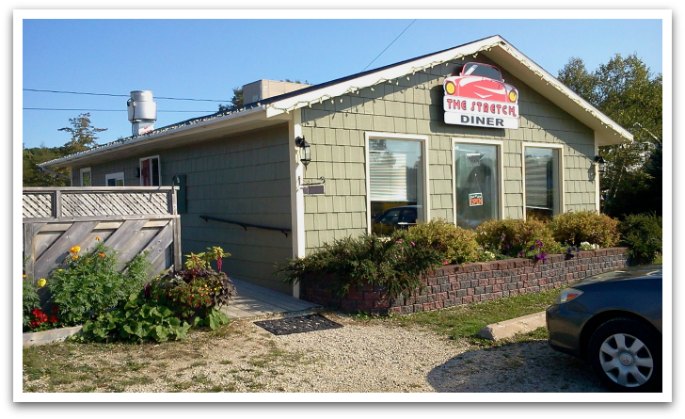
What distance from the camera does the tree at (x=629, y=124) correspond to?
750 inches

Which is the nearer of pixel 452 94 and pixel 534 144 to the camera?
pixel 452 94

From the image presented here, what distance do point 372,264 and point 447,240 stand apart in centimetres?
168

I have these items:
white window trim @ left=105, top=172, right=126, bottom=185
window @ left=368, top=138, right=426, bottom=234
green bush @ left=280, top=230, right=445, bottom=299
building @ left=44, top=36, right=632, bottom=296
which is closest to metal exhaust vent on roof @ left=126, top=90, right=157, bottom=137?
white window trim @ left=105, top=172, right=126, bottom=185

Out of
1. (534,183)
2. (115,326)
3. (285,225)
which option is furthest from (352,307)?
(534,183)

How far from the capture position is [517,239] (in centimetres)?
1033

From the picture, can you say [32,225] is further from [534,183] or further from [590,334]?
[534,183]

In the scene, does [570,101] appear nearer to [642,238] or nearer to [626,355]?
[642,238]

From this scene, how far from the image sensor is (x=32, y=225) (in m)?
6.76

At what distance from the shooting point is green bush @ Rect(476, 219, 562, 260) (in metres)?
10.2

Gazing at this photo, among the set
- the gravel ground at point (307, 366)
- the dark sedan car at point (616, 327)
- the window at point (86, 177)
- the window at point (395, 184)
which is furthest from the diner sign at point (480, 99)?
the window at point (86, 177)

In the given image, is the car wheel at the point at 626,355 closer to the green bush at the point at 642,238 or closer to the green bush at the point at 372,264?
the green bush at the point at 372,264

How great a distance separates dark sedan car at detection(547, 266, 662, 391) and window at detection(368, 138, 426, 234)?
4469mm
